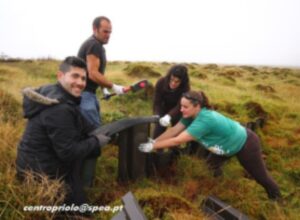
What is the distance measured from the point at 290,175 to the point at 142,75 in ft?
32.3

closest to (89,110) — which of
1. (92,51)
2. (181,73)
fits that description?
(92,51)

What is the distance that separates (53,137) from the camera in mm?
2922

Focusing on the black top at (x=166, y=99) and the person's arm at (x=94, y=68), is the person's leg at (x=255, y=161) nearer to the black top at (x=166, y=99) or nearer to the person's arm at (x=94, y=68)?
the black top at (x=166, y=99)

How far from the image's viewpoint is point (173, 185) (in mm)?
4207

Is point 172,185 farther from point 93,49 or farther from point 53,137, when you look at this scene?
point 93,49

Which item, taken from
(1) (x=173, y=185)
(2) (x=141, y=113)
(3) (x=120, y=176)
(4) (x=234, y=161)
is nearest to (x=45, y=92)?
(3) (x=120, y=176)

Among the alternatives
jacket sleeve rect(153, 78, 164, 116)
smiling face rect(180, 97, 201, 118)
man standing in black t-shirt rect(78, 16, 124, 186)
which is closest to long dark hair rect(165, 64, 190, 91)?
jacket sleeve rect(153, 78, 164, 116)

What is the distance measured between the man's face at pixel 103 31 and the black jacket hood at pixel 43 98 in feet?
4.65

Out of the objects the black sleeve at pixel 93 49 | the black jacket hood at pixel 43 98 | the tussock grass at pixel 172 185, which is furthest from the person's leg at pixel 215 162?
the black jacket hood at pixel 43 98

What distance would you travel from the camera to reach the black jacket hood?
290 cm

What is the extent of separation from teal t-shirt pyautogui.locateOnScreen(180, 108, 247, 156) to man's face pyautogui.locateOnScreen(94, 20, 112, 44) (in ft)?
4.87

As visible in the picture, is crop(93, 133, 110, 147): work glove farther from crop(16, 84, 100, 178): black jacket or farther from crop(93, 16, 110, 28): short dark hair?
crop(93, 16, 110, 28): short dark hair

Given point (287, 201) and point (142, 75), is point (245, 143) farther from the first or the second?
point (142, 75)

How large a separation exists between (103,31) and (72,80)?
4.62 feet
